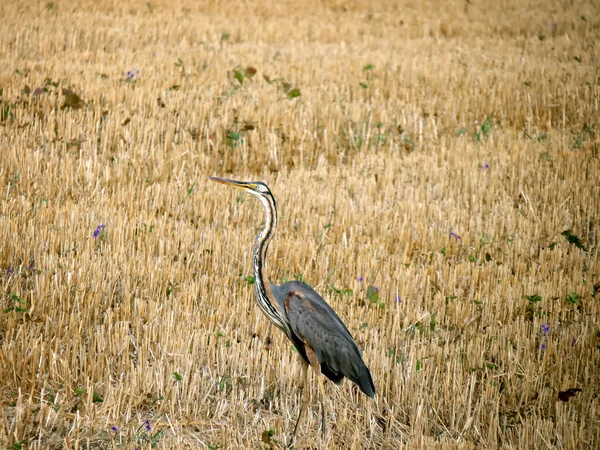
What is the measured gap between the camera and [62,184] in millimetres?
7027

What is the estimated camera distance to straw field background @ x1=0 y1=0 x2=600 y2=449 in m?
3.98

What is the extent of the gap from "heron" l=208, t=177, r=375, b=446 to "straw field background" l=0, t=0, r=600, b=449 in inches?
12.7

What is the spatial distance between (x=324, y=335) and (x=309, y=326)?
91 millimetres

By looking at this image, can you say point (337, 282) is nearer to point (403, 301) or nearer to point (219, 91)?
point (403, 301)

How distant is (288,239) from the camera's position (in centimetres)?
602

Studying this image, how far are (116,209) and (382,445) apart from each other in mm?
3733

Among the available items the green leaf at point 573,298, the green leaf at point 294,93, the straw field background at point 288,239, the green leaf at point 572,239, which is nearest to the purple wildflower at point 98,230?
the straw field background at point 288,239

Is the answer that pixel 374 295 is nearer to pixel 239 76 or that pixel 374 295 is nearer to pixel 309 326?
pixel 309 326

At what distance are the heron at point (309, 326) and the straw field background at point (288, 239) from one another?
1.06 feet

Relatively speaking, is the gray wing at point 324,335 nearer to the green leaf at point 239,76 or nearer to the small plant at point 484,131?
the small plant at point 484,131

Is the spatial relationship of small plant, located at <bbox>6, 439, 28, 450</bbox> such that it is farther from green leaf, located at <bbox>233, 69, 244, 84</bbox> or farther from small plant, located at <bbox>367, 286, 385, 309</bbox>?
green leaf, located at <bbox>233, 69, 244, 84</bbox>

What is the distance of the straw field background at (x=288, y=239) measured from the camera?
3977mm

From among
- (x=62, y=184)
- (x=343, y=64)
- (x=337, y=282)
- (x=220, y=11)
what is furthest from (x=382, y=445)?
(x=220, y=11)

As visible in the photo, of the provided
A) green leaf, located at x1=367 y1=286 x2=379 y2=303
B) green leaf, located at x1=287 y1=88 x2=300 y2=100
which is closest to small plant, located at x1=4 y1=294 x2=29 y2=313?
green leaf, located at x1=367 y1=286 x2=379 y2=303
